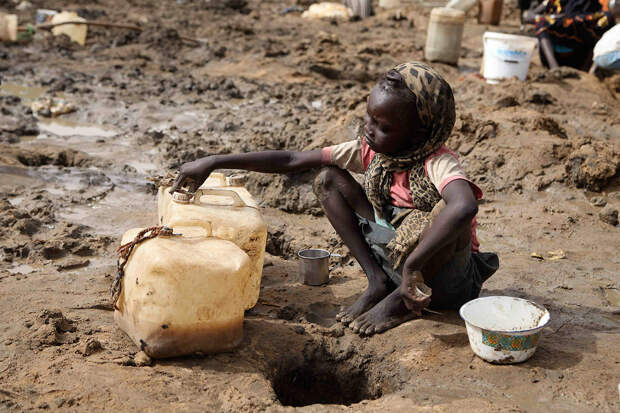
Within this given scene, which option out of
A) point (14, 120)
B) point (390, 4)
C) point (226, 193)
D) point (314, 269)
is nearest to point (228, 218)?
point (226, 193)

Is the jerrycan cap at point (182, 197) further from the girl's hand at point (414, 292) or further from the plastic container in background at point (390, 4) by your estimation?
the plastic container in background at point (390, 4)

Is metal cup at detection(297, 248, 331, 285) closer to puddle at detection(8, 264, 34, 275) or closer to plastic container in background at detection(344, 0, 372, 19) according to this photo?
puddle at detection(8, 264, 34, 275)

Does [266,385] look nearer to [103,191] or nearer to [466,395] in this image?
[466,395]

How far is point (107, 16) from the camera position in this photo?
39.3 feet

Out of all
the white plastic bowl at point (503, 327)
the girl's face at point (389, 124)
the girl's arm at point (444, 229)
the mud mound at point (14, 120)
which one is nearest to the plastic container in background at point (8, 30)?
the mud mound at point (14, 120)

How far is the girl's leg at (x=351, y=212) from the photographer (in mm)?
3010

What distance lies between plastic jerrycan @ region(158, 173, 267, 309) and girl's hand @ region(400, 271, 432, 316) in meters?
0.66

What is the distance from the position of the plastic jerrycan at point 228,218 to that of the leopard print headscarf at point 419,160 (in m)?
0.56

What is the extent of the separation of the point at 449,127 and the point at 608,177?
2504 millimetres

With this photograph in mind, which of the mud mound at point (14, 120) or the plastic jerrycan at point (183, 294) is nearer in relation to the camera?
the plastic jerrycan at point (183, 294)

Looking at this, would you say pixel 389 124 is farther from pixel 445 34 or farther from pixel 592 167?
pixel 445 34

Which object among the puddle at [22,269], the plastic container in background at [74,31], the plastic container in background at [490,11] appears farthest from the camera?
the plastic container in background at [490,11]

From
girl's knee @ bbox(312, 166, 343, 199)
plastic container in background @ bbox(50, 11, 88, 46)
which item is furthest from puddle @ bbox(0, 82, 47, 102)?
girl's knee @ bbox(312, 166, 343, 199)

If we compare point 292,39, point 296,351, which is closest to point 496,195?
point 296,351
